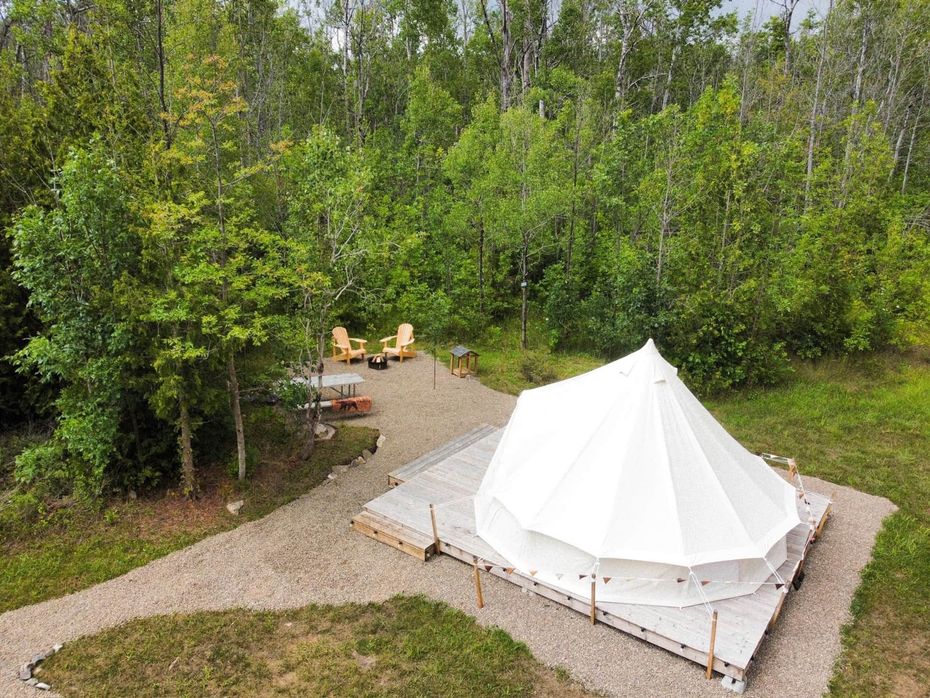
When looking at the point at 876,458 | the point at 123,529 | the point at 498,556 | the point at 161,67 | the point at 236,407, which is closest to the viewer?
the point at 498,556

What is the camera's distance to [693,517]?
721cm

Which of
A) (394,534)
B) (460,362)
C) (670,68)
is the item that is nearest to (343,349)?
(460,362)

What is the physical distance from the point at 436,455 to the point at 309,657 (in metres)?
5.10

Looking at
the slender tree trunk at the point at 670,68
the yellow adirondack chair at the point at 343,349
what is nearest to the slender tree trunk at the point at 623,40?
the slender tree trunk at the point at 670,68

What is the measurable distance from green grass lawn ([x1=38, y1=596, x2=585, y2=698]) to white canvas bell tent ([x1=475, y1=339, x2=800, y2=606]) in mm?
1317

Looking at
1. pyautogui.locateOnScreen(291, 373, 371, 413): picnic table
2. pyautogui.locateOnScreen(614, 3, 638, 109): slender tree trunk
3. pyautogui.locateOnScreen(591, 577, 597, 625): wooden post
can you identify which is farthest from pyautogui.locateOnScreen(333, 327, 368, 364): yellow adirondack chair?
pyautogui.locateOnScreen(614, 3, 638, 109): slender tree trunk

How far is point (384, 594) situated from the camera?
764 cm

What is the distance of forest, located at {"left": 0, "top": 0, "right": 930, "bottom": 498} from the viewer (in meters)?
8.66

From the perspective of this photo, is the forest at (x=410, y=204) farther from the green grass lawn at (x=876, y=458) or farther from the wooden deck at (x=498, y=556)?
the wooden deck at (x=498, y=556)

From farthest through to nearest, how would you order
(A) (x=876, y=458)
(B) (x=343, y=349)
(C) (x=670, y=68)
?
(C) (x=670, y=68), (B) (x=343, y=349), (A) (x=876, y=458)

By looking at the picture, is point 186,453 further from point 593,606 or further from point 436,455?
point 593,606

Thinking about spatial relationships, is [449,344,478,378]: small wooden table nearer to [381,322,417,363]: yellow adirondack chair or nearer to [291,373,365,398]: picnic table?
[381,322,417,363]: yellow adirondack chair

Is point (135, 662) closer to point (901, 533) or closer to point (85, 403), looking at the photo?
point (85, 403)

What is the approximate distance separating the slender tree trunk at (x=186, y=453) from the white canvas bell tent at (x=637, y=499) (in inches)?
200
